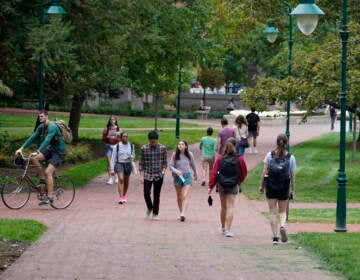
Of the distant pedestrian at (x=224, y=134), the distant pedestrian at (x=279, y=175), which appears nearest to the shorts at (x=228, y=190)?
the distant pedestrian at (x=279, y=175)

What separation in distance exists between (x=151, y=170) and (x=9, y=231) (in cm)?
350

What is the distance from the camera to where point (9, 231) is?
49.5 feet

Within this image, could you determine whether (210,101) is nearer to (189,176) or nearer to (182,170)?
(189,176)

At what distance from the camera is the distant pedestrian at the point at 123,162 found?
2084 centimetres

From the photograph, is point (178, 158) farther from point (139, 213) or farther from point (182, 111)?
point (182, 111)

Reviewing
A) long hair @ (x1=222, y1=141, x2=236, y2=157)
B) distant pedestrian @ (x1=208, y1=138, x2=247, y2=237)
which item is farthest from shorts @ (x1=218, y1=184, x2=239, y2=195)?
long hair @ (x1=222, y1=141, x2=236, y2=157)

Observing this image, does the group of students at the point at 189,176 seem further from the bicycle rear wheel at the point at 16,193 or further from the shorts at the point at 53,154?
the bicycle rear wheel at the point at 16,193

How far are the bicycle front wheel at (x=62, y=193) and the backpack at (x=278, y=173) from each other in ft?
19.3

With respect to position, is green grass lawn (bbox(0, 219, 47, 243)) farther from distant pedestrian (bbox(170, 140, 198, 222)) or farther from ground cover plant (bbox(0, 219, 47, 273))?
distant pedestrian (bbox(170, 140, 198, 222))

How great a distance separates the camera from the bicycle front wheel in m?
19.2

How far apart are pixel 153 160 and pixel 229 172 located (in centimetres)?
239

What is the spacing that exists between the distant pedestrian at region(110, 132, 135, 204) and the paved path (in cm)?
40

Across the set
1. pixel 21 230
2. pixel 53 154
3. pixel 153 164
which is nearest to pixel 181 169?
pixel 153 164

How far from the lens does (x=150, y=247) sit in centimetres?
1420
